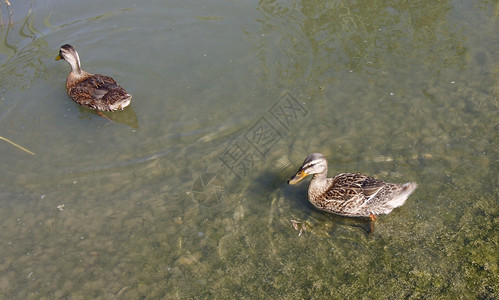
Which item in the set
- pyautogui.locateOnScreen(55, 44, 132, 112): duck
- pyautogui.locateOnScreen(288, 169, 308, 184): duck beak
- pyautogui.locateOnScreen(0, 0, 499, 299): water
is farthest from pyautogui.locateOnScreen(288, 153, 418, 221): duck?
pyautogui.locateOnScreen(55, 44, 132, 112): duck

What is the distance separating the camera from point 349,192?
5062mm

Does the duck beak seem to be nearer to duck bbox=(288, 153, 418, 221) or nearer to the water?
duck bbox=(288, 153, 418, 221)

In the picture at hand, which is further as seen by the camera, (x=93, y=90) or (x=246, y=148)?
(x=93, y=90)

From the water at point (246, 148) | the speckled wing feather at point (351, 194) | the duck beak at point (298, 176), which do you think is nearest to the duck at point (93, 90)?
the water at point (246, 148)

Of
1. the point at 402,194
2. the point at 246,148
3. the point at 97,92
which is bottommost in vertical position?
the point at 246,148

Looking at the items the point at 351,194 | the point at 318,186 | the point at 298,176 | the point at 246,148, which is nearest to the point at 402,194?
the point at 351,194

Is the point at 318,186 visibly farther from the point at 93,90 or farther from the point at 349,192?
the point at 93,90

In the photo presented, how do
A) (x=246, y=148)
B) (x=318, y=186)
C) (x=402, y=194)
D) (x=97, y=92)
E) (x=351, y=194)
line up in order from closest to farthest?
(x=402, y=194) < (x=351, y=194) < (x=318, y=186) < (x=246, y=148) < (x=97, y=92)

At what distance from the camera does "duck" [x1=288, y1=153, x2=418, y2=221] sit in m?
4.91

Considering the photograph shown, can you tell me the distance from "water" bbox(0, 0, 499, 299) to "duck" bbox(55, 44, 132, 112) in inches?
8.8

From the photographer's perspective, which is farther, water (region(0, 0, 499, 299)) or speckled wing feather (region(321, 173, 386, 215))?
speckled wing feather (region(321, 173, 386, 215))

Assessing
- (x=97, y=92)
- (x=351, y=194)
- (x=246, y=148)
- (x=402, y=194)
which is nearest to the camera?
(x=402, y=194)

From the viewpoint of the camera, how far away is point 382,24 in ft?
26.8

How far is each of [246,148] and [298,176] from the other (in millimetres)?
1281
